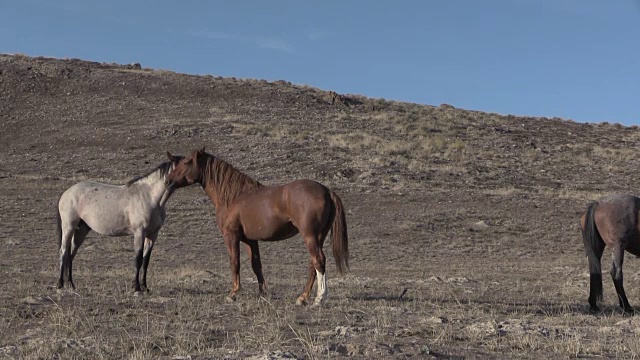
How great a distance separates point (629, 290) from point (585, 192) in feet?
55.3

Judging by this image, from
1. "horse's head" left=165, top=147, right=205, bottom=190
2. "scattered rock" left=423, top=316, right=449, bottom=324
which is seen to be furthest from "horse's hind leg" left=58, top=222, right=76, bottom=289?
"scattered rock" left=423, top=316, right=449, bottom=324

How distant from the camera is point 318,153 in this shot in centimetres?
3262

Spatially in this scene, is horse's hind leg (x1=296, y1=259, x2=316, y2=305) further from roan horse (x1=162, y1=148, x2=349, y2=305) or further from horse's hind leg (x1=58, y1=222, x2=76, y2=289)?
horse's hind leg (x1=58, y1=222, x2=76, y2=289)

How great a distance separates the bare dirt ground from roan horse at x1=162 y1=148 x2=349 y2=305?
65 centimetres

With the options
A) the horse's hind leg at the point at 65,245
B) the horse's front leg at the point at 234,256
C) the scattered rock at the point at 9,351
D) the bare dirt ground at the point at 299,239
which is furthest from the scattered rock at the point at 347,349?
the horse's hind leg at the point at 65,245

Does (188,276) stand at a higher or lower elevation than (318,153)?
lower

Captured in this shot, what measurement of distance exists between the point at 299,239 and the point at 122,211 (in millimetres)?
10078

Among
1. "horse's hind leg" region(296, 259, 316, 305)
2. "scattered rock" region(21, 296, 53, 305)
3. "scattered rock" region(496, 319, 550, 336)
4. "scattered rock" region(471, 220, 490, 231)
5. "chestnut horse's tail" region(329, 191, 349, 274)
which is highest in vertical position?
"chestnut horse's tail" region(329, 191, 349, 274)

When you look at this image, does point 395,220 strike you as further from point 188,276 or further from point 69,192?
point 69,192

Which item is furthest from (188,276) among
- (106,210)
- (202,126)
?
(202,126)

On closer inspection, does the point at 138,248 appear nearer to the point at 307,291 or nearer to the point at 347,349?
the point at 307,291

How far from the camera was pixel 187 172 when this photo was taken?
11203mm

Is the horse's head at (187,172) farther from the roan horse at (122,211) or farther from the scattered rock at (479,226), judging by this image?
the scattered rock at (479,226)

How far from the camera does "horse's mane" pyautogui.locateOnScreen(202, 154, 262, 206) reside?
10859mm
